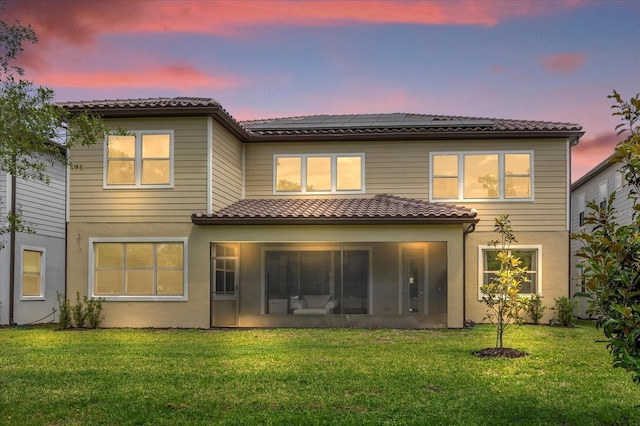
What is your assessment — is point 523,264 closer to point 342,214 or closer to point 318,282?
point 342,214

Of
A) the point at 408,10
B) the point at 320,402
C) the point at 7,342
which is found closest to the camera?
the point at 320,402

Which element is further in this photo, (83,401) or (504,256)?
(504,256)

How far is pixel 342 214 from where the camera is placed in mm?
17625

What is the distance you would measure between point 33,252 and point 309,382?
1430 centimetres

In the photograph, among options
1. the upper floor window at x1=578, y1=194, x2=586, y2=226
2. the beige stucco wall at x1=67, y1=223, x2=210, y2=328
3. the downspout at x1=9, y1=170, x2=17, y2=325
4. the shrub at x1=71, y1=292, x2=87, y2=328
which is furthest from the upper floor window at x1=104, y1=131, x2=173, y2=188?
the upper floor window at x1=578, y1=194, x2=586, y2=226

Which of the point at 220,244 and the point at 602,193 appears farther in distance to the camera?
the point at 602,193

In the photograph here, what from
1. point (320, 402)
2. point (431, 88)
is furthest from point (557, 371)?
point (431, 88)

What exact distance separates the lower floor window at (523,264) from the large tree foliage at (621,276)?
14.0 meters

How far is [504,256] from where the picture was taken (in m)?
12.8

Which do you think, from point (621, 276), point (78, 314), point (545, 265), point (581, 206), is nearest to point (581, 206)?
point (581, 206)

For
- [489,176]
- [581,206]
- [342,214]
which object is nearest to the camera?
[342,214]

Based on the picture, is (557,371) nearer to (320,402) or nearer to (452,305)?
(320,402)

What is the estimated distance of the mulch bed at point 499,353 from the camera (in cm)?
1231

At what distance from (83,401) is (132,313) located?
9577 mm
